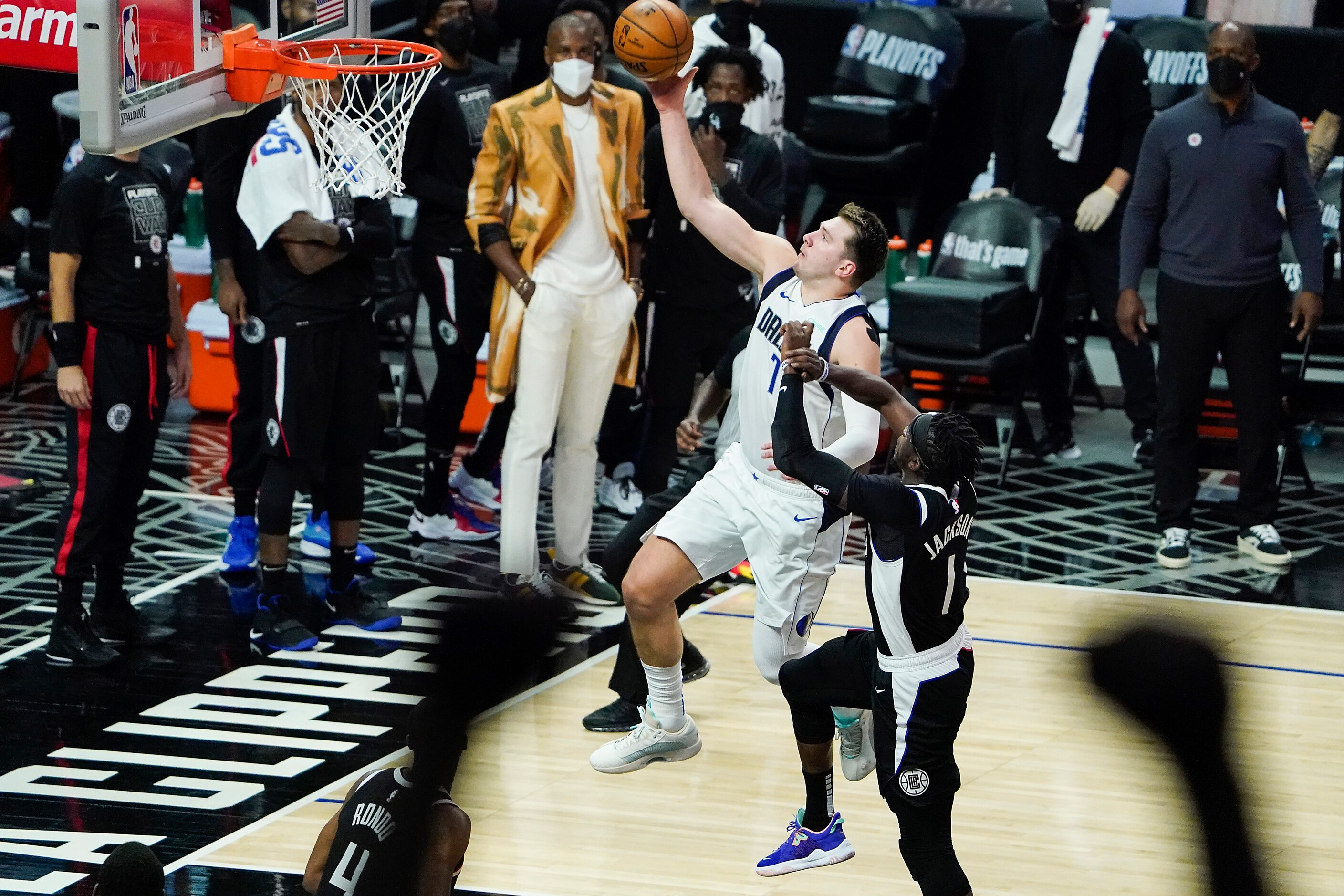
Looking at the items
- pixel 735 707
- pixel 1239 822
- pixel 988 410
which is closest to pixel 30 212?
pixel 988 410

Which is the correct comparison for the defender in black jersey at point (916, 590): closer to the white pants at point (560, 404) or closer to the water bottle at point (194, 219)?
the white pants at point (560, 404)

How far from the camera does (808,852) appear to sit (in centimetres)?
492

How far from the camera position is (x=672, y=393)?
7.85 meters

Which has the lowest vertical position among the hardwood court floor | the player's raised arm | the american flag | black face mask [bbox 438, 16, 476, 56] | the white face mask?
the hardwood court floor

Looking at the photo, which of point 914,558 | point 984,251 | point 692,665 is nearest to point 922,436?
point 914,558

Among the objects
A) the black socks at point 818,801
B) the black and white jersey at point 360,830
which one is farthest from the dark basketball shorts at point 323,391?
the black and white jersey at point 360,830

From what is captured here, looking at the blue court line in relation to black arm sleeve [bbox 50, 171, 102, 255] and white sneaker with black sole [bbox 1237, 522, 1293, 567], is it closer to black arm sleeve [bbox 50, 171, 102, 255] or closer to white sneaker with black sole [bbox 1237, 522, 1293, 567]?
white sneaker with black sole [bbox 1237, 522, 1293, 567]

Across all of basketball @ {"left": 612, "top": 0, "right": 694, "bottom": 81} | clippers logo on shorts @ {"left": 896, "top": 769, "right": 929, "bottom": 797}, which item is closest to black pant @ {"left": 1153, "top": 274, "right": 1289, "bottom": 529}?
basketball @ {"left": 612, "top": 0, "right": 694, "bottom": 81}

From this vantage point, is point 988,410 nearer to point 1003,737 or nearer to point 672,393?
point 672,393

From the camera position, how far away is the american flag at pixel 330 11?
6.11 metres

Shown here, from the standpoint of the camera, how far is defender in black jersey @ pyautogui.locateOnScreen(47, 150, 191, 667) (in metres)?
6.30

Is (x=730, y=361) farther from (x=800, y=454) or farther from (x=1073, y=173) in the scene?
(x=1073, y=173)

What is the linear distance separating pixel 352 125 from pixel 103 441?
4.84ft

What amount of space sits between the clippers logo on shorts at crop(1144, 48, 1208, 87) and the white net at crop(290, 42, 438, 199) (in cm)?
543
